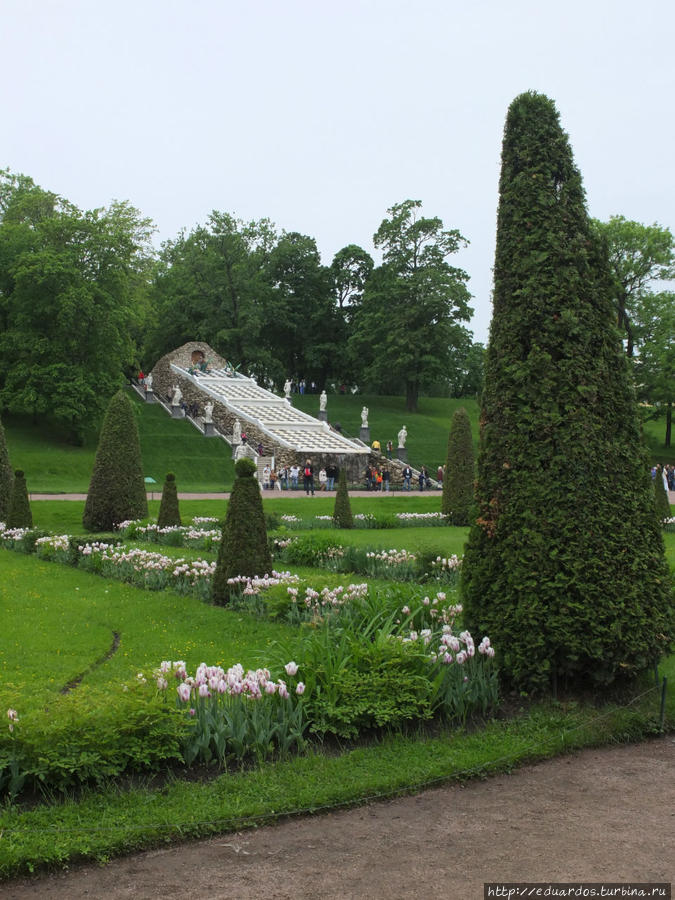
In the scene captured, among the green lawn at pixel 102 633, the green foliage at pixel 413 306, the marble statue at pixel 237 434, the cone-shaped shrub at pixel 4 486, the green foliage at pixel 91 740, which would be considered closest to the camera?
the green foliage at pixel 91 740

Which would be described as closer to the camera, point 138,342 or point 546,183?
point 546,183

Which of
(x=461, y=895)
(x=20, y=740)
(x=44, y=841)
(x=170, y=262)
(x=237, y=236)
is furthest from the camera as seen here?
(x=170, y=262)

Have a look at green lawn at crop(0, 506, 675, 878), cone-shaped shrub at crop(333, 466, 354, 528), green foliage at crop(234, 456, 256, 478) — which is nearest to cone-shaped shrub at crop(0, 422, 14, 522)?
cone-shaped shrub at crop(333, 466, 354, 528)

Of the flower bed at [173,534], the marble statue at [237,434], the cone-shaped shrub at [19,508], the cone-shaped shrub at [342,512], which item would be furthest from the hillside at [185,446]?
the flower bed at [173,534]

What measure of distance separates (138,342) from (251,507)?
57180mm

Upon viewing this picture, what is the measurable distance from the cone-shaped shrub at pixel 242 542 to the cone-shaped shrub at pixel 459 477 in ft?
36.5

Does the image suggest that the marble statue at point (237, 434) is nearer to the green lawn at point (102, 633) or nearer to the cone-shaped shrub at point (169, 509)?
the cone-shaped shrub at point (169, 509)

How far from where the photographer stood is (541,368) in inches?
242

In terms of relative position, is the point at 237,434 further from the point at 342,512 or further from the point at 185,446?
the point at 342,512

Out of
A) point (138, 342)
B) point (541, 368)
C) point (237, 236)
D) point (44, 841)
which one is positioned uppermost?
point (237, 236)

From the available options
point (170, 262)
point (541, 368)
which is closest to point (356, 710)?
point (541, 368)

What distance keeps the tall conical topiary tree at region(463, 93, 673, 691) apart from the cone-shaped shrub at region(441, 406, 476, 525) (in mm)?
14687

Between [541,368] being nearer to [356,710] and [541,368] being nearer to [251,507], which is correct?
[356,710]

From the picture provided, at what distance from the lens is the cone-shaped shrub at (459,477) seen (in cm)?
2102
